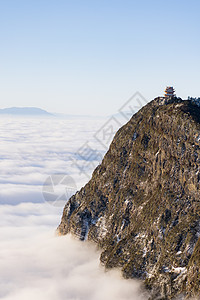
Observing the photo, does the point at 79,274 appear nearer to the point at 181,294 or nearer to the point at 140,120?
the point at 181,294

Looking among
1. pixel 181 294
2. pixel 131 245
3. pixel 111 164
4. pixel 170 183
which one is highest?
pixel 111 164

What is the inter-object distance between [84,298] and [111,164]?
176ft

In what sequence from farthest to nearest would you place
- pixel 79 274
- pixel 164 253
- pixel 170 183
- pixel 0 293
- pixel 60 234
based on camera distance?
1. pixel 60 234
2. pixel 0 293
3. pixel 79 274
4. pixel 170 183
5. pixel 164 253

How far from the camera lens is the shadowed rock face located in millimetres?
110375

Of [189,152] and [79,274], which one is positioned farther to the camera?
[79,274]

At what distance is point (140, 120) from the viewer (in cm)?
14988

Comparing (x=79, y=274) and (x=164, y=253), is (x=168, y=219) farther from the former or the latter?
(x=79, y=274)

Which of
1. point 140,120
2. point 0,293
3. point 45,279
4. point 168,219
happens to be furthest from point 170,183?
point 0,293

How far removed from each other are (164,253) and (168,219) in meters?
11.5

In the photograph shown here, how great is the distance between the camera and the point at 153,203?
5074 inches

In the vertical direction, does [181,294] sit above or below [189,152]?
below

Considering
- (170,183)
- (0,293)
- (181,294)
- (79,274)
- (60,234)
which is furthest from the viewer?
(60,234)

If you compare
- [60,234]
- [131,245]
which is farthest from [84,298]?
[60,234]

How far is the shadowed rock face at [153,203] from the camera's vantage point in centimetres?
11038
